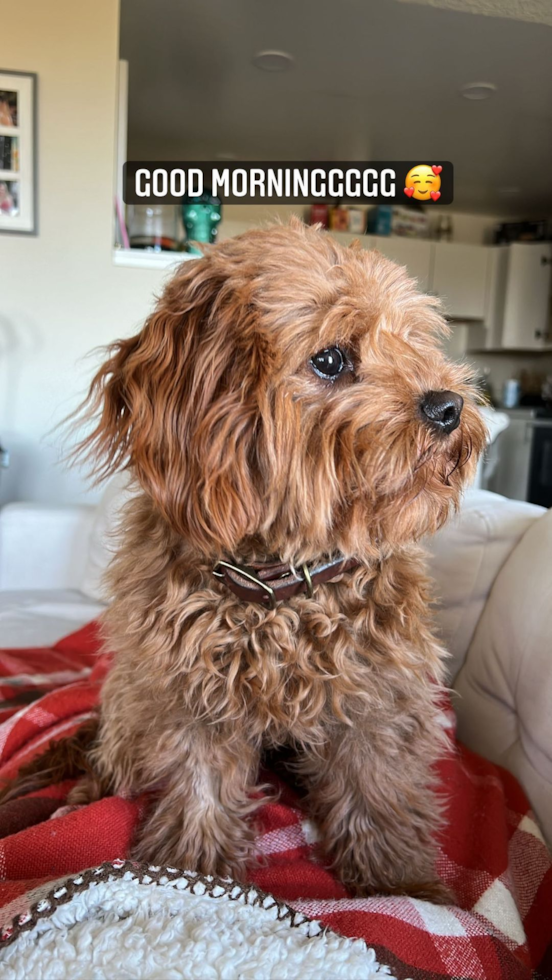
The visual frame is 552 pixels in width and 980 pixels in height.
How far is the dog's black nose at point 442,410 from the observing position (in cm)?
67

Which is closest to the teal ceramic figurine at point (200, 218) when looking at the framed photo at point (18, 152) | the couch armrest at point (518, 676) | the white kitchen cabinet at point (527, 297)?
the framed photo at point (18, 152)

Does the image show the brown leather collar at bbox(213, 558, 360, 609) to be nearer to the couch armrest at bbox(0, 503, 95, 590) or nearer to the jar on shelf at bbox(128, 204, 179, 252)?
the couch armrest at bbox(0, 503, 95, 590)

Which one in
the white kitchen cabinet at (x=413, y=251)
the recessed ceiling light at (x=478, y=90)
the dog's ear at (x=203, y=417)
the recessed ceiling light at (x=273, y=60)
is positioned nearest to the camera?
the dog's ear at (x=203, y=417)

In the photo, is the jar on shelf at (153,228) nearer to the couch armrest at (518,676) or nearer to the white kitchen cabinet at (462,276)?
the couch armrest at (518,676)

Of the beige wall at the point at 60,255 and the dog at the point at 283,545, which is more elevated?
the beige wall at the point at 60,255

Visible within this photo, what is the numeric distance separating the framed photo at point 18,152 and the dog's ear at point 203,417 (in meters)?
1.99

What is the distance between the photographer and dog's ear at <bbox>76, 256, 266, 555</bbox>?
668 millimetres

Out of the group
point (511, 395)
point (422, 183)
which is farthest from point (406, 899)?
point (511, 395)

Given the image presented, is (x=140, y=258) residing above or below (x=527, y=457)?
above

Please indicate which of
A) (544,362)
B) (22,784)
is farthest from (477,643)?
(544,362)

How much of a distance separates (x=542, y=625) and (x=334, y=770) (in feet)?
1.19

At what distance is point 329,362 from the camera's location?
2.32 feet

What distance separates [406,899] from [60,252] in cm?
232

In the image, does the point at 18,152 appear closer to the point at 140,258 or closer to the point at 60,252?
the point at 60,252
